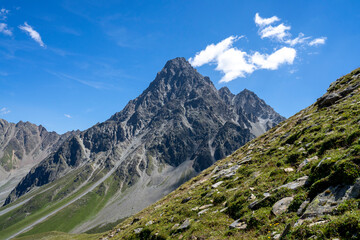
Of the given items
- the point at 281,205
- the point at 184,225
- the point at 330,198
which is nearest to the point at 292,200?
the point at 281,205

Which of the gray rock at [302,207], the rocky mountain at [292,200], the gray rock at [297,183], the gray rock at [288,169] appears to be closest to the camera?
the rocky mountain at [292,200]

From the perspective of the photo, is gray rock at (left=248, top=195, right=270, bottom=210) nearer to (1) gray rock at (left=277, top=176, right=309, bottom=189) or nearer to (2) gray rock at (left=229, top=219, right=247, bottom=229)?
(2) gray rock at (left=229, top=219, right=247, bottom=229)

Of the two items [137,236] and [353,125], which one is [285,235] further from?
[137,236]

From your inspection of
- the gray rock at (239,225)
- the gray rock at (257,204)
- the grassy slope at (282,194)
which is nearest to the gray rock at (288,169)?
the grassy slope at (282,194)

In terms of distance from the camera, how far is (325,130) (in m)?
21.0

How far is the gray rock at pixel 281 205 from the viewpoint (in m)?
12.6

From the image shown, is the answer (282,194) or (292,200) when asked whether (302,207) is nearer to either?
(292,200)

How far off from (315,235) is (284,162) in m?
11.7

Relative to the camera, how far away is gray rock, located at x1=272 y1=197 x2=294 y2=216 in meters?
12.6

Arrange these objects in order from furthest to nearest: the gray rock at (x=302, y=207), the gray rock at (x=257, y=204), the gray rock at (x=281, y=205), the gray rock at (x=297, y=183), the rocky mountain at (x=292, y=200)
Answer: the gray rock at (x=257, y=204) < the gray rock at (x=297, y=183) < the gray rock at (x=281, y=205) < the gray rock at (x=302, y=207) < the rocky mountain at (x=292, y=200)

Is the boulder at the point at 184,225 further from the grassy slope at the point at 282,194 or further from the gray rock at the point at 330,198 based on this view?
the gray rock at the point at 330,198

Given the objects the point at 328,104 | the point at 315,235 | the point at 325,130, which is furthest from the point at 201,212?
the point at 328,104

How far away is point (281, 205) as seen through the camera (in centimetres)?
1307

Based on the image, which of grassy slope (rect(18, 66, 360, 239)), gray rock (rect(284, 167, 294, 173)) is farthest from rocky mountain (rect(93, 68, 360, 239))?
gray rock (rect(284, 167, 294, 173))
